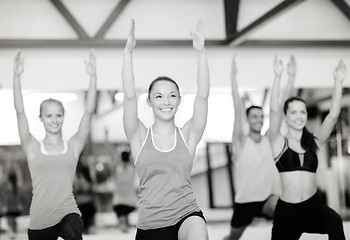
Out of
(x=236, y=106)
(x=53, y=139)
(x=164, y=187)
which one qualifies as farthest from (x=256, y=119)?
(x=164, y=187)

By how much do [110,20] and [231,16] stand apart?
146 cm

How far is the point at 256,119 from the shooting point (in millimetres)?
5438

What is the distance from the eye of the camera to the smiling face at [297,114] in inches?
170

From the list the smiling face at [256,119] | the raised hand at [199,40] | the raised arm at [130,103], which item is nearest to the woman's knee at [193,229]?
the raised arm at [130,103]

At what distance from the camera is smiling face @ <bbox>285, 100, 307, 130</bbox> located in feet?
14.1

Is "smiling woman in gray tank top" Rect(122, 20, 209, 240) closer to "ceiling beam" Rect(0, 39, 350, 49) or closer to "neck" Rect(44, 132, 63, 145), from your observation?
"neck" Rect(44, 132, 63, 145)

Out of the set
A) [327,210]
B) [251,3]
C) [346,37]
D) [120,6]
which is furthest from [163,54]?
[327,210]

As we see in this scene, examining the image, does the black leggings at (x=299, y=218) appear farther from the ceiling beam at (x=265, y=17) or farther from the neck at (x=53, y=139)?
the ceiling beam at (x=265, y=17)

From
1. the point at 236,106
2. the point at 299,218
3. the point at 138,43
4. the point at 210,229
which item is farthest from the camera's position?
the point at 138,43

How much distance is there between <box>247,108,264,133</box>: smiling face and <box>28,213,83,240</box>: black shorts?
2.18 m

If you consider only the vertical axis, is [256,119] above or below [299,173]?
above

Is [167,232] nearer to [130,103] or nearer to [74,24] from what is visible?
[130,103]

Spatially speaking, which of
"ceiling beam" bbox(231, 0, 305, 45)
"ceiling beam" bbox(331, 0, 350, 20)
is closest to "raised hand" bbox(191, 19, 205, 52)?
"ceiling beam" bbox(231, 0, 305, 45)

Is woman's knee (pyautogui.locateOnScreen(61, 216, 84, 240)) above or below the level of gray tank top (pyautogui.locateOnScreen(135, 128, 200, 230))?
below
